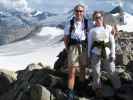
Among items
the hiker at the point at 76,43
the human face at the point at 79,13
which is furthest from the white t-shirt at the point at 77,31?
the human face at the point at 79,13

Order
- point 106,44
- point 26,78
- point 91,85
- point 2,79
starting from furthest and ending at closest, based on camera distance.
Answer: point 2,79 < point 26,78 < point 91,85 < point 106,44

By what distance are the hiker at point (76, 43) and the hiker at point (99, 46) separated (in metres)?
0.26

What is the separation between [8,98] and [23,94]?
109 centimetres

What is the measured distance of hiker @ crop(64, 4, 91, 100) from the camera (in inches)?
523

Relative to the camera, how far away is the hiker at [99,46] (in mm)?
13195

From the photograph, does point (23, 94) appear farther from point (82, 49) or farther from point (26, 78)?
point (82, 49)

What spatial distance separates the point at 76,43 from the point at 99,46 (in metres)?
0.67

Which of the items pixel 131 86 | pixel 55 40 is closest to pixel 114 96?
pixel 131 86

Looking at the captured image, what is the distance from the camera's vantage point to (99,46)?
13.3m

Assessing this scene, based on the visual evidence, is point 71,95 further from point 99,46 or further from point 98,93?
point 99,46

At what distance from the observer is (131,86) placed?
14156 mm

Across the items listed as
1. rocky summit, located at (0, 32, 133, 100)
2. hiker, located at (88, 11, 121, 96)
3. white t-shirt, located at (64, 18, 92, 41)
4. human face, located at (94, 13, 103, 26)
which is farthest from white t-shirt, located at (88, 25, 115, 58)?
rocky summit, located at (0, 32, 133, 100)

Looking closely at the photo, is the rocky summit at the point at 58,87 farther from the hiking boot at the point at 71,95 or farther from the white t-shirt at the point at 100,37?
the white t-shirt at the point at 100,37

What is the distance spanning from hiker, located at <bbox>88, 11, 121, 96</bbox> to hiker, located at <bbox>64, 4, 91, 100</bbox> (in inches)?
10.4
